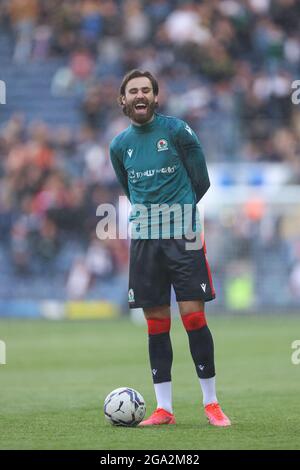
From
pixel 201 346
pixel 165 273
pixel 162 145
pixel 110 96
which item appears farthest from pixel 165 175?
pixel 110 96

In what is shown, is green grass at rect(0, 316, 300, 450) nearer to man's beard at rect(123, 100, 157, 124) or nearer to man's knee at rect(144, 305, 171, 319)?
man's knee at rect(144, 305, 171, 319)

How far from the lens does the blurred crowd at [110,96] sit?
22.2 meters

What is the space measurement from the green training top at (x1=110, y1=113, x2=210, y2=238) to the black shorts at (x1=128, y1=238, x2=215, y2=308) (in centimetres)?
9

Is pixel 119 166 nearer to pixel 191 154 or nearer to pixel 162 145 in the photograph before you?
pixel 162 145

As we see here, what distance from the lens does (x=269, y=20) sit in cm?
2525

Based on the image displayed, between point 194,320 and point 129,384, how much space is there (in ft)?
10.5

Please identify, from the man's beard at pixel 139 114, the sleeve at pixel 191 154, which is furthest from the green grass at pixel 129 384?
the man's beard at pixel 139 114

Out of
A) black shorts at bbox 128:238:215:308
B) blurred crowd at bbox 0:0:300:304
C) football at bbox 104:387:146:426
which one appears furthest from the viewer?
blurred crowd at bbox 0:0:300:304

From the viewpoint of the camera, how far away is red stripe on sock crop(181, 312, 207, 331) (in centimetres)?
794

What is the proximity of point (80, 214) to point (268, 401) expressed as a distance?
43.0 feet

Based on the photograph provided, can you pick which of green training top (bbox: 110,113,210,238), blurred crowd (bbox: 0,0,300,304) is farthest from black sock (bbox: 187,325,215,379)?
blurred crowd (bbox: 0,0,300,304)

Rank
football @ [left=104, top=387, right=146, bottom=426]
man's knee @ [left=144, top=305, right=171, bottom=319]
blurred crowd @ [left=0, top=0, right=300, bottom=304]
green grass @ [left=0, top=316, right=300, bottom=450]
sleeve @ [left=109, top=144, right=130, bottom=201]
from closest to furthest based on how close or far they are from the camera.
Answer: green grass @ [left=0, top=316, right=300, bottom=450] → football @ [left=104, top=387, right=146, bottom=426] → man's knee @ [left=144, top=305, right=171, bottom=319] → sleeve @ [left=109, top=144, right=130, bottom=201] → blurred crowd @ [left=0, top=0, right=300, bottom=304]

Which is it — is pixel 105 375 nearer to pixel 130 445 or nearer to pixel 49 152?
pixel 130 445
